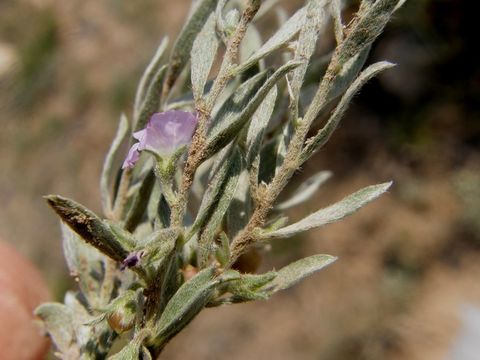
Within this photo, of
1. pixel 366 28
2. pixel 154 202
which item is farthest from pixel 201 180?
pixel 366 28

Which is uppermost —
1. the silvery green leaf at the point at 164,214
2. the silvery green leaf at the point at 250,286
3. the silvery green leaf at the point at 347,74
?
the silvery green leaf at the point at 164,214

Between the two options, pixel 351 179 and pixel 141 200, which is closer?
pixel 141 200

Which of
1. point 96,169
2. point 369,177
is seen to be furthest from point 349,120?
point 96,169

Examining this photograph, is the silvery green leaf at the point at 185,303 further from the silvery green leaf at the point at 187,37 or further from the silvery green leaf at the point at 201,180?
the silvery green leaf at the point at 187,37

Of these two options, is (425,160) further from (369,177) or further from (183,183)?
(183,183)

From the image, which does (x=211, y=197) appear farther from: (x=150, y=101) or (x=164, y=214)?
(x=150, y=101)

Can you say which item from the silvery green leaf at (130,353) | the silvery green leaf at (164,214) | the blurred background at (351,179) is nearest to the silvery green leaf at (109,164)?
the silvery green leaf at (164,214)

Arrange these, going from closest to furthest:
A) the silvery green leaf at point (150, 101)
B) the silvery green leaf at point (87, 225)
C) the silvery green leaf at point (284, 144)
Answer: the silvery green leaf at point (87, 225) → the silvery green leaf at point (284, 144) → the silvery green leaf at point (150, 101)
